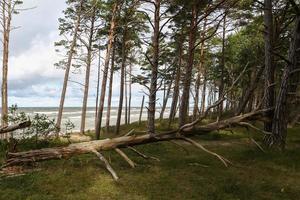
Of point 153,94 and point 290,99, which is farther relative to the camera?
point 153,94

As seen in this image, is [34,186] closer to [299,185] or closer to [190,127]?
[190,127]

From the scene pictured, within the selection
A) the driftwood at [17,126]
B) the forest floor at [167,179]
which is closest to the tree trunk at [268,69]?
the forest floor at [167,179]

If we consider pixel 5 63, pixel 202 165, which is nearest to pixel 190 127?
pixel 202 165

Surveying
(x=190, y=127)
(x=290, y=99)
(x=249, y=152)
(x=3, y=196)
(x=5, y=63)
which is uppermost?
(x=5, y=63)

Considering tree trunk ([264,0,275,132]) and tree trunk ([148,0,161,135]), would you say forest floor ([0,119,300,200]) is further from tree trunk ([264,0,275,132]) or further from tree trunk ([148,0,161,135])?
tree trunk ([148,0,161,135])

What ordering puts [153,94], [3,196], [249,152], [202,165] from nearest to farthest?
[3,196] < [202,165] < [249,152] < [153,94]

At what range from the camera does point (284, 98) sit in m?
12.1

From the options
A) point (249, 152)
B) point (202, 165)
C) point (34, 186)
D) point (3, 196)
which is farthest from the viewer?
point (249, 152)

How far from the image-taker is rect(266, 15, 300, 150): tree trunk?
1207cm

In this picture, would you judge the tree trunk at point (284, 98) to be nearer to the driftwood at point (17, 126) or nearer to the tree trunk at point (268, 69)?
the tree trunk at point (268, 69)

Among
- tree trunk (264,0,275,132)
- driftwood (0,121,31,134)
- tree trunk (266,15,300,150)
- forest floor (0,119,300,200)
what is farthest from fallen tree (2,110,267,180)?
tree trunk (264,0,275,132)

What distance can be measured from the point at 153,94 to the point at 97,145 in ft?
17.2

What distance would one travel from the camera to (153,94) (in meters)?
15.4

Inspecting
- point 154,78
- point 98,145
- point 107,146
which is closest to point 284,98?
point 154,78
